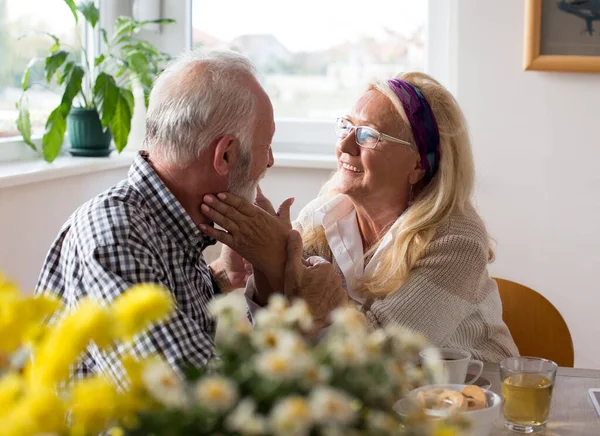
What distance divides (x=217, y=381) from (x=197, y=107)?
1.05 meters

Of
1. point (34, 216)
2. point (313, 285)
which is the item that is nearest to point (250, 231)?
point (313, 285)

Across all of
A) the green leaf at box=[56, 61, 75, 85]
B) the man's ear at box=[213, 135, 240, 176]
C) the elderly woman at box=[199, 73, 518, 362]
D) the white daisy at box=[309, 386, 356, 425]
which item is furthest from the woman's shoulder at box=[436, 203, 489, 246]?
the green leaf at box=[56, 61, 75, 85]

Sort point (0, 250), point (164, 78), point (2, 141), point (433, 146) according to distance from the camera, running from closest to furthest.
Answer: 1. point (164, 78)
2. point (433, 146)
3. point (0, 250)
4. point (2, 141)

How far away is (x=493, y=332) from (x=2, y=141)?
1940 mm

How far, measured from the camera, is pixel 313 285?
174 centimetres

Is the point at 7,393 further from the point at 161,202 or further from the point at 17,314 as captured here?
the point at 161,202

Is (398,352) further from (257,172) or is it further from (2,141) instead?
(2,141)

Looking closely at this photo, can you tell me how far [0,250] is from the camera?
8.91 feet

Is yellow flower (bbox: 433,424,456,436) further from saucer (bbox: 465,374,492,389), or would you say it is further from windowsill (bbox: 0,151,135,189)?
windowsill (bbox: 0,151,135,189)

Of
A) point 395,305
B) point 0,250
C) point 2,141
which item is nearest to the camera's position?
point 395,305

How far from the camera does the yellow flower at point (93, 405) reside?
481 millimetres

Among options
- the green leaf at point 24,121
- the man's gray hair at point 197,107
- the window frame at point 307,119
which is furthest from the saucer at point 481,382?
the green leaf at point 24,121

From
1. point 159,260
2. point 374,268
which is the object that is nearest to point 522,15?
point 374,268

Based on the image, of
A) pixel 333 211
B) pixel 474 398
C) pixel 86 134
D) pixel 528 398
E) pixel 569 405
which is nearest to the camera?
pixel 474 398
